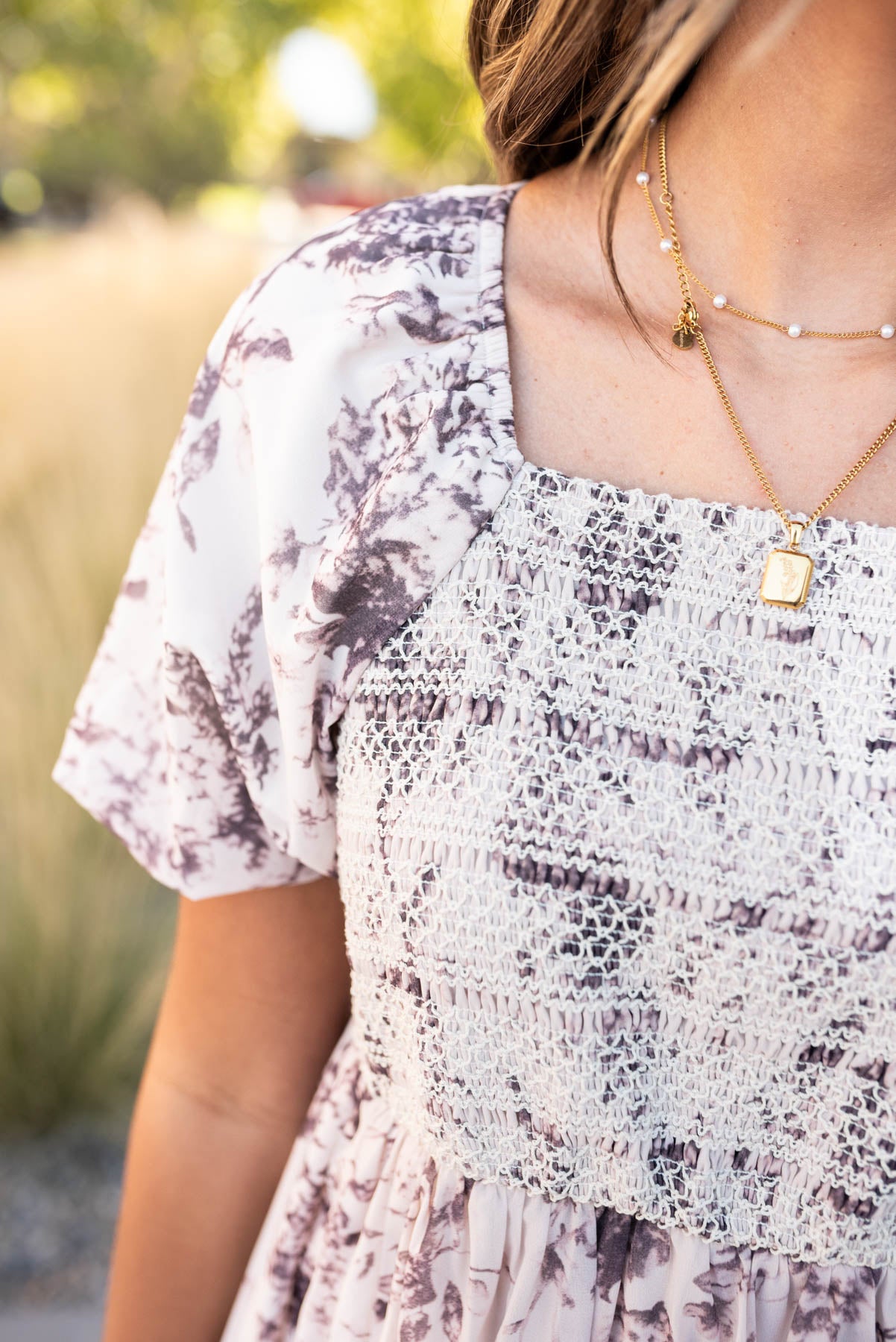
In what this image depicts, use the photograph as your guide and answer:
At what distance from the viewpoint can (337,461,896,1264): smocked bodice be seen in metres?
0.81

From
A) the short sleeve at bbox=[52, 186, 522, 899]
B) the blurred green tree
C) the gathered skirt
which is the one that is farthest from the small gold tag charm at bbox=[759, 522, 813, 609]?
the blurred green tree

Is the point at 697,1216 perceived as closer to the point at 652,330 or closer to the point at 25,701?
the point at 652,330

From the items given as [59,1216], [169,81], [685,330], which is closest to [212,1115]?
[685,330]

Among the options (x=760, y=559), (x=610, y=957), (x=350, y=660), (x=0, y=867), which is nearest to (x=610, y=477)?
(x=760, y=559)

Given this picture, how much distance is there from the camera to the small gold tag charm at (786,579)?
0.84 metres

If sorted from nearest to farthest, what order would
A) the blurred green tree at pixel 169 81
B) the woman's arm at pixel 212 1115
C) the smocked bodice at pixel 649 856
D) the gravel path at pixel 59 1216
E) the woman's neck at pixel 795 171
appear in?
the smocked bodice at pixel 649 856 → the woman's neck at pixel 795 171 → the woman's arm at pixel 212 1115 → the gravel path at pixel 59 1216 → the blurred green tree at pixel 169 81

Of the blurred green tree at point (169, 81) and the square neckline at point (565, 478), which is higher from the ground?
the blurred green tree at point (169, 81)

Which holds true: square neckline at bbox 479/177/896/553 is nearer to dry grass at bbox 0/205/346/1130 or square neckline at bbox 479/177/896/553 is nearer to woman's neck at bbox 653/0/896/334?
woman's neck at bbox 653/0/896/334

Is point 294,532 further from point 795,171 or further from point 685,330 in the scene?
point 795,171

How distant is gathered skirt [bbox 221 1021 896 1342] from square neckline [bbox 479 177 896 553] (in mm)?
544

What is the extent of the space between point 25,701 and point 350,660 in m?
2.19

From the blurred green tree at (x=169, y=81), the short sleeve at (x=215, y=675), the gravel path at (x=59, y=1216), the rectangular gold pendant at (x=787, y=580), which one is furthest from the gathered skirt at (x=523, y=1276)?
the blurred green tree at (x=169, y=81)

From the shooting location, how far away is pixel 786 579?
84 cm

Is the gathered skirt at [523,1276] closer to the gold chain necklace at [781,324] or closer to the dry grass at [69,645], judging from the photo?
the gold chain necklace at [781,324]
